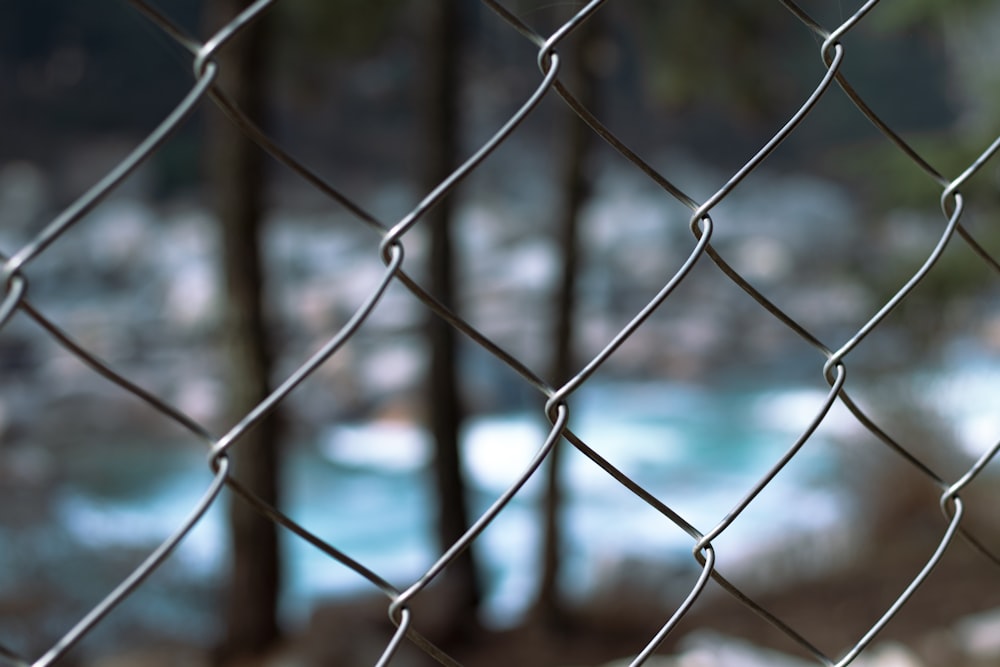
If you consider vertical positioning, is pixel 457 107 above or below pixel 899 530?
above

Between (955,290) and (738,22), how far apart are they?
1723 millimetres

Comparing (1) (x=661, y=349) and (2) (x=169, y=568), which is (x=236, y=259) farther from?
(1) (x=661, y=349)

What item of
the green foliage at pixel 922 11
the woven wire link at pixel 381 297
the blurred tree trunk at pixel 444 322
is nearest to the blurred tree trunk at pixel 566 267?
the blurred tree trunk at pixel 444 322

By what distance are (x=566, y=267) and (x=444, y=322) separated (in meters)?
0.54

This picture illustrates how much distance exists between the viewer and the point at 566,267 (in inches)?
148

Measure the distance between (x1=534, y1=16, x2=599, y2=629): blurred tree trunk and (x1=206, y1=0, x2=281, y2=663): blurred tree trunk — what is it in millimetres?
997

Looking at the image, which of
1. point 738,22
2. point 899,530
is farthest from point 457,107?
point 899,530

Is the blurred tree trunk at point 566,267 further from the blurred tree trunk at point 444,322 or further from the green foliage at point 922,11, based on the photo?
the green foliage at point 922,11

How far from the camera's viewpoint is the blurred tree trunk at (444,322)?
3754 millimetres

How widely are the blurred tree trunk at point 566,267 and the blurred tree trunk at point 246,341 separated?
1.00m

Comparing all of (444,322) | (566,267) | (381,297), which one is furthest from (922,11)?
(381,297)

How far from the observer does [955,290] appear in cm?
371

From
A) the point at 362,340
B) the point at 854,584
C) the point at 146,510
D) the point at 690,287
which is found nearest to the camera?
the point at 854,584

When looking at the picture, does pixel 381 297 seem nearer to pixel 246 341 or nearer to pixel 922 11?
pixel 246 341
